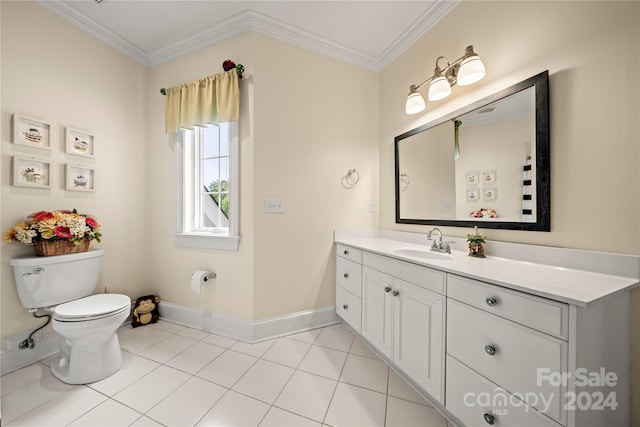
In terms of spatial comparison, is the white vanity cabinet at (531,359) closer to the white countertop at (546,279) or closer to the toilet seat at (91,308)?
the white countertop at (546,279)

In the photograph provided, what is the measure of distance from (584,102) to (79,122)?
327 cm

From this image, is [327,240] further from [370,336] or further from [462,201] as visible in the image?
[462,201]

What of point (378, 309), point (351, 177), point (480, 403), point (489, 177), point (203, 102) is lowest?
point (480, 403)

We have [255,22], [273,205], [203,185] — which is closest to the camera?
[255,22]

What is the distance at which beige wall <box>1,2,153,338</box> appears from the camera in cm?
154

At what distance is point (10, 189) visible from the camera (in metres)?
1.53

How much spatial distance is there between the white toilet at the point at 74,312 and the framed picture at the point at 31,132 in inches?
31.2

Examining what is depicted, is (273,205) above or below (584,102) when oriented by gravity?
below

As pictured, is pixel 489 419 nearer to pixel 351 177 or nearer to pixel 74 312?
pixel 351 177

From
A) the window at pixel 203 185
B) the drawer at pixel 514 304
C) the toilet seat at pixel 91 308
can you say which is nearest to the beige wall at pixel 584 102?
the drawer at pixel 514 304

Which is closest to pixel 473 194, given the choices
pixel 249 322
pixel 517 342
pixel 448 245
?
pixel 448 245

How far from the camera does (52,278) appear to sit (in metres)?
1.58

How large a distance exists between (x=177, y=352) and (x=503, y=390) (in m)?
2.01

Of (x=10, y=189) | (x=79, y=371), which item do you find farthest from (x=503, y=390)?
(x=10, y=189)
